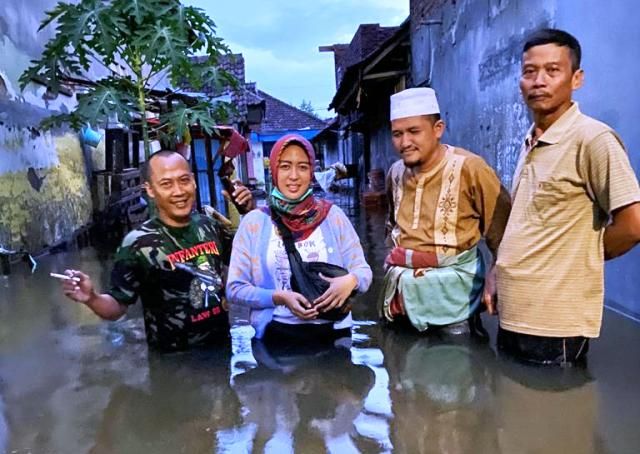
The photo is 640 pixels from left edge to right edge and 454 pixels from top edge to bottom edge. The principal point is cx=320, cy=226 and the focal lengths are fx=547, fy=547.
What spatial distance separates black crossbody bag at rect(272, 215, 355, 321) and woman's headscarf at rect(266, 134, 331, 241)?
56mm

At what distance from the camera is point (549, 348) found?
115 inches

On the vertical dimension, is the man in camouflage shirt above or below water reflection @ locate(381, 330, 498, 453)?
above

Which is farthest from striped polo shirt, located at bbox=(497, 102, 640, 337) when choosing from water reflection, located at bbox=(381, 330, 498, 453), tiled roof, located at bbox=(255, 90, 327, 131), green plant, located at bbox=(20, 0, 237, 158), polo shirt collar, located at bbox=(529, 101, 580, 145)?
tiled roof, located at bbox=(255, 90, 327, 131)

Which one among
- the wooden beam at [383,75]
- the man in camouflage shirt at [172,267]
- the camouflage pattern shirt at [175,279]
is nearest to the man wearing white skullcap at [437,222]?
the man in camouflage shirt at [172,267]

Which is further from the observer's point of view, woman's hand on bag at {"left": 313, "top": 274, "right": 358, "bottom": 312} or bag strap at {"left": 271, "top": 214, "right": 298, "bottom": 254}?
bag strap at {"left": 271, "top": 214, "right": 298, "bottom": 254}

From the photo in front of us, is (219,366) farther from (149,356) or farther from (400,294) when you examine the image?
(400,294)

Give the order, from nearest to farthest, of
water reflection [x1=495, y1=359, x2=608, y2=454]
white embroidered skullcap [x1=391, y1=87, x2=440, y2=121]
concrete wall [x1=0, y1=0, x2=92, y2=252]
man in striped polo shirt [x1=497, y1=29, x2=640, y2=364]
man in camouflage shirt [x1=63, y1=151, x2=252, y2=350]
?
water reflection [x1=495, y1=359, x2=608, y2=454], man in striped polo shirt [x1=497, y1=29, x2=640, y2=364], man in camouflage shirt [x1=63, y1=151, x2=252, y2=350], white embroidered skullcap [x1=391, y1=87, x2=440, y2=121], concrete wall [x1=0, y1=0, x2=92, y2=252]

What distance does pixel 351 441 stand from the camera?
2.36 m

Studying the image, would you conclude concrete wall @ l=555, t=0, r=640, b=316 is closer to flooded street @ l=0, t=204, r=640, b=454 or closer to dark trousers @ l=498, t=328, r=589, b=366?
flooded street @ l=0, t=204, r=640, b=454

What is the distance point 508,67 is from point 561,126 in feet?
13.9

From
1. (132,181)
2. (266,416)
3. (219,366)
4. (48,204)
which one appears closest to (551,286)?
(266,416)

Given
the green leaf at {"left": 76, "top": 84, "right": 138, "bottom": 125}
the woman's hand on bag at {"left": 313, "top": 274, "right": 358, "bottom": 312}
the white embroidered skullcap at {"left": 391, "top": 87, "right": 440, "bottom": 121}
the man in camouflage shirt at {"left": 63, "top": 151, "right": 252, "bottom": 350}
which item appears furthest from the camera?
the green leaf at {"left": 76, "top": 84, "right": 138, "bottom": 125}

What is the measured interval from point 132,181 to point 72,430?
10.2 meters

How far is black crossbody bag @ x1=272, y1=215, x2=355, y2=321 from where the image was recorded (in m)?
2.90
